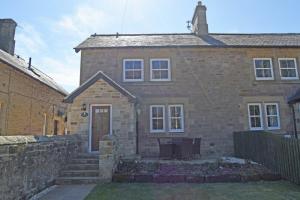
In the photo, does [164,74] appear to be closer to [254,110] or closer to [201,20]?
[201,20]

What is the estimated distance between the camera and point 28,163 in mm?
6660

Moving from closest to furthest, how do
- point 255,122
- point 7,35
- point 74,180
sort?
1. point 74,180
2. point 255,122
3. point 7,35

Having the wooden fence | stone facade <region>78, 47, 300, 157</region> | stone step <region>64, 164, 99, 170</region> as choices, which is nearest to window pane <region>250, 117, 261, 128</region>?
stone facade <region>78, 47, 300, 157</region>

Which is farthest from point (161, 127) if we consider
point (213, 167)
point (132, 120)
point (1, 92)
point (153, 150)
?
point (1, 92)

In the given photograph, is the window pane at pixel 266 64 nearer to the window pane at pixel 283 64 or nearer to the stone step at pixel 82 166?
the window pane at pixel 283 64

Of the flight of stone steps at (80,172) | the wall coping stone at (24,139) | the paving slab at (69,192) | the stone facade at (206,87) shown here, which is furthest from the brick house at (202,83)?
the wall coping stone at (24,139)

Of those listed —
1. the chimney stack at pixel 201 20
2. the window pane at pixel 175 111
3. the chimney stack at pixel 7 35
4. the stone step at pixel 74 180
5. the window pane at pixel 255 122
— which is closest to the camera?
the stone step at pixel 74 180

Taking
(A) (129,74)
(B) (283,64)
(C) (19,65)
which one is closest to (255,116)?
(B) (283,64)

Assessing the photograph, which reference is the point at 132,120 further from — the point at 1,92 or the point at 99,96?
the point at 1,92

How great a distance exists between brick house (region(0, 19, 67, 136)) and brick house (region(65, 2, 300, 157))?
4.88 meters

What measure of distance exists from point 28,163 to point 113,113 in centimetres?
580

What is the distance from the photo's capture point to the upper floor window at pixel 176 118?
1423cm

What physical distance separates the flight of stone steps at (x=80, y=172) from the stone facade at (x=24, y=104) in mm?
7664

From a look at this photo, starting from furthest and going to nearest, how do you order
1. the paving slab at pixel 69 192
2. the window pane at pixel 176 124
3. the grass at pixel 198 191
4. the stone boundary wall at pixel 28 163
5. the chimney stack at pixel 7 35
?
the chimney stack at pixel 7 35
the window pane at pixel 176 124
the paving slab at pixel 69 192
the grass at pixel 198 191
the stone boundary wall at pixel 28 163
